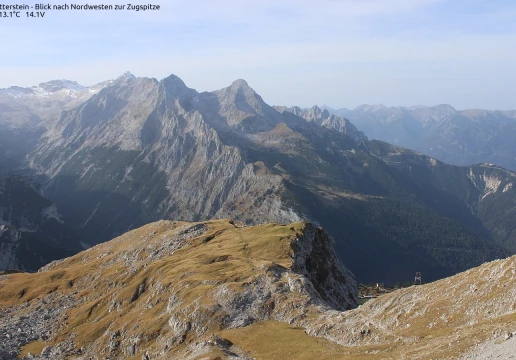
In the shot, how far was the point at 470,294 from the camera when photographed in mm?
63531

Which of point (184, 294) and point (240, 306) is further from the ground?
point (184, 294)

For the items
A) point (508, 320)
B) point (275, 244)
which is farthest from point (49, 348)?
point (508, 320)

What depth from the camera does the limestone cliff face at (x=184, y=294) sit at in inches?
3875

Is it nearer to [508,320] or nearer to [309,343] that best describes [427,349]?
[508,320]

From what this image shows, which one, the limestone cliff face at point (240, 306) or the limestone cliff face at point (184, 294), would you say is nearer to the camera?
the limestone cliff face at point (240, 306)

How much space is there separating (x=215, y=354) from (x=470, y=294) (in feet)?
139

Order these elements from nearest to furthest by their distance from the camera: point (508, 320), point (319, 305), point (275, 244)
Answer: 1. point (508, 320)
2. point (319, 305)
3. point (275, 244)

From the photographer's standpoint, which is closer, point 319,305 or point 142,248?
point 319,305

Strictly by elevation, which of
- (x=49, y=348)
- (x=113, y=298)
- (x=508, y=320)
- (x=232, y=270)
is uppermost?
(x=508, y=320)

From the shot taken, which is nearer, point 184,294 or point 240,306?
point 240,306

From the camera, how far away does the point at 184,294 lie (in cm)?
11350

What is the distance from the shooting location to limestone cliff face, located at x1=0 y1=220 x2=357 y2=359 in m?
98.4

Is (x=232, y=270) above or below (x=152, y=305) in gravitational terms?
above

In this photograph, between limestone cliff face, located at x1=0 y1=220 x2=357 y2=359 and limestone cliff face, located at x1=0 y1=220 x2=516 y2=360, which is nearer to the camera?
limestone cliff face, located at x1=0 y1=220 x2=516 y2=360
